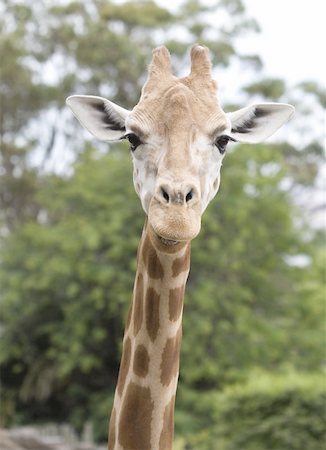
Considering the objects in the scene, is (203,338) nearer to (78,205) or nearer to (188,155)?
(78,205)

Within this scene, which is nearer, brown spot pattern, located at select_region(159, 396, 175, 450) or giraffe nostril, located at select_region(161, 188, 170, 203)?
giraffe nostril, located at select_region(161, 188, 170, 203)

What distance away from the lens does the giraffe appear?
125 inches

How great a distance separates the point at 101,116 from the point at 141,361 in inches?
41.5

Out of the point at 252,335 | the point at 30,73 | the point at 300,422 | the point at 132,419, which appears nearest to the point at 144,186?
the point at 132,419

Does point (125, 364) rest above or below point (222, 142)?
below

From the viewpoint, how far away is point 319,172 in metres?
27.4

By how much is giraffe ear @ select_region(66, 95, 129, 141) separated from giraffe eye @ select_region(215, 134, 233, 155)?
0.43 m

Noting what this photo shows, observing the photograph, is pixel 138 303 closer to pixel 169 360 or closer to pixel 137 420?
pixel 169 360

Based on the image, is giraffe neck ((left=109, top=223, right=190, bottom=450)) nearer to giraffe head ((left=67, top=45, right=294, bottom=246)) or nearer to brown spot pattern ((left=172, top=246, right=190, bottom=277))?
brown spot pattern ((left=172, top=246, right=190, bottom=277))

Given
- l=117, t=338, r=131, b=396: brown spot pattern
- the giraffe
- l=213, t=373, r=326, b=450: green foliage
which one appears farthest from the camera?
l=213, t=373, r=326, b=450: green foliage

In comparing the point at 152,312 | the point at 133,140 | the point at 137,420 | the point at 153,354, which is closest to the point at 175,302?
the point at 152,312

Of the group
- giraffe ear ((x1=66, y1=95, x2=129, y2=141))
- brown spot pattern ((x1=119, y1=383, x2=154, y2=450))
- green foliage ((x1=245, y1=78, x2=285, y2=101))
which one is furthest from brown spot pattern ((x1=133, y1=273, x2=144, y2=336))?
green foliage ((x1=245, y1=78, x2=285, y2=101))

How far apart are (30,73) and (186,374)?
39.5 feet

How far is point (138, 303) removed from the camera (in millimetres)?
3377
